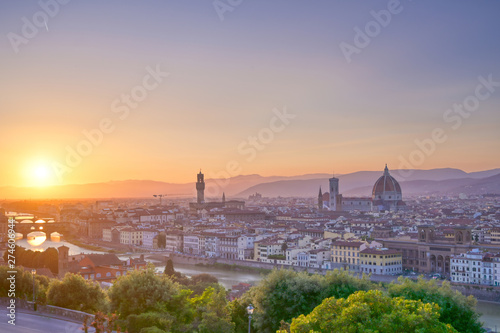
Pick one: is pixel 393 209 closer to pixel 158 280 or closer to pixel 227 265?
pixel 227 265

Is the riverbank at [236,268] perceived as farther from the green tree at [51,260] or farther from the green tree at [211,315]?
the green tree at [211,315]

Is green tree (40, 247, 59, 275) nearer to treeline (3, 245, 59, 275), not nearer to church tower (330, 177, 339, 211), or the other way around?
treeline (3, 245, 59, 275)

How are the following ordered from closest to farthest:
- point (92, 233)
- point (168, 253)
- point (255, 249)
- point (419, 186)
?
point (255, 249)
point (168, 253)
point (92, 233)
point (419, 186)

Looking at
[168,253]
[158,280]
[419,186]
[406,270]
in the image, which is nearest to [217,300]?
[158,280]

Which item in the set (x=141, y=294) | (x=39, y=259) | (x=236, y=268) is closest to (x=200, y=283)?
(x=39, y=259)

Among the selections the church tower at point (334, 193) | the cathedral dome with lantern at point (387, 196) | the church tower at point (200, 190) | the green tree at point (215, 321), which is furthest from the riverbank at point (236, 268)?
the church tower at point (334, 193)

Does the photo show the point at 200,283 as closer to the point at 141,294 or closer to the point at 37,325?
the point at 141,294
